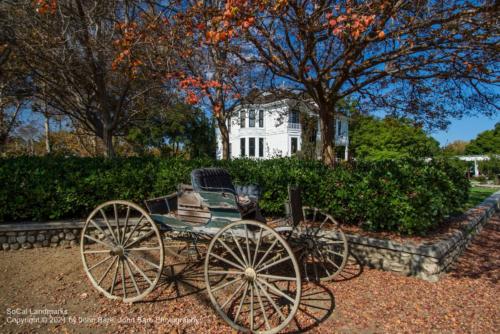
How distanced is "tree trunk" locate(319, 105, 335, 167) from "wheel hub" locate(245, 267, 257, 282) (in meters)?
4.46

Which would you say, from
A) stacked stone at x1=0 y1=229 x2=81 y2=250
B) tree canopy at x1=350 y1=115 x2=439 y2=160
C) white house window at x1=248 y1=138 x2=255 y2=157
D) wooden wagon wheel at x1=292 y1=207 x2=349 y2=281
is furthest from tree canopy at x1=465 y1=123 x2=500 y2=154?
stacked stone at x1=0 y1=229 x2=81 y2=250

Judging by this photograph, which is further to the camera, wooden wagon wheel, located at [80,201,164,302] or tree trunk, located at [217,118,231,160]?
tree trunk, located at [217,118,231,160]

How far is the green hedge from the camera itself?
15.9 feet

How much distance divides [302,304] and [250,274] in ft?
3.12

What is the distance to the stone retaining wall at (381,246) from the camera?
4.17 m

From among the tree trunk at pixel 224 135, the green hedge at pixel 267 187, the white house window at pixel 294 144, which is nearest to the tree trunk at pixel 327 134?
the green hedge at pixel 267 187

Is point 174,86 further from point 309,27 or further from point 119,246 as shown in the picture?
point 119,246

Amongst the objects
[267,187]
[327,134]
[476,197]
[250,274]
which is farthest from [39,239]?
[476,197]

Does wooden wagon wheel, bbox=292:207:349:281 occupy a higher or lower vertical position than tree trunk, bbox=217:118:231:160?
lower

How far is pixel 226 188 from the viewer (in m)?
3.78

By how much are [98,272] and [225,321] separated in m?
2.31

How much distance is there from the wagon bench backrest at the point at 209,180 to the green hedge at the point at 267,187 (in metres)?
1.46

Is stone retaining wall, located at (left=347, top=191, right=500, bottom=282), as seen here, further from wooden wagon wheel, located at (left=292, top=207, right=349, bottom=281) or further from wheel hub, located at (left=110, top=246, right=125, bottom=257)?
wheel hub, located at (left=110, top=246, right=125, bottom=257)

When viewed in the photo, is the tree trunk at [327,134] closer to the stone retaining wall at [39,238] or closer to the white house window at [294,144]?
the stone retaining wall at [39,238]
